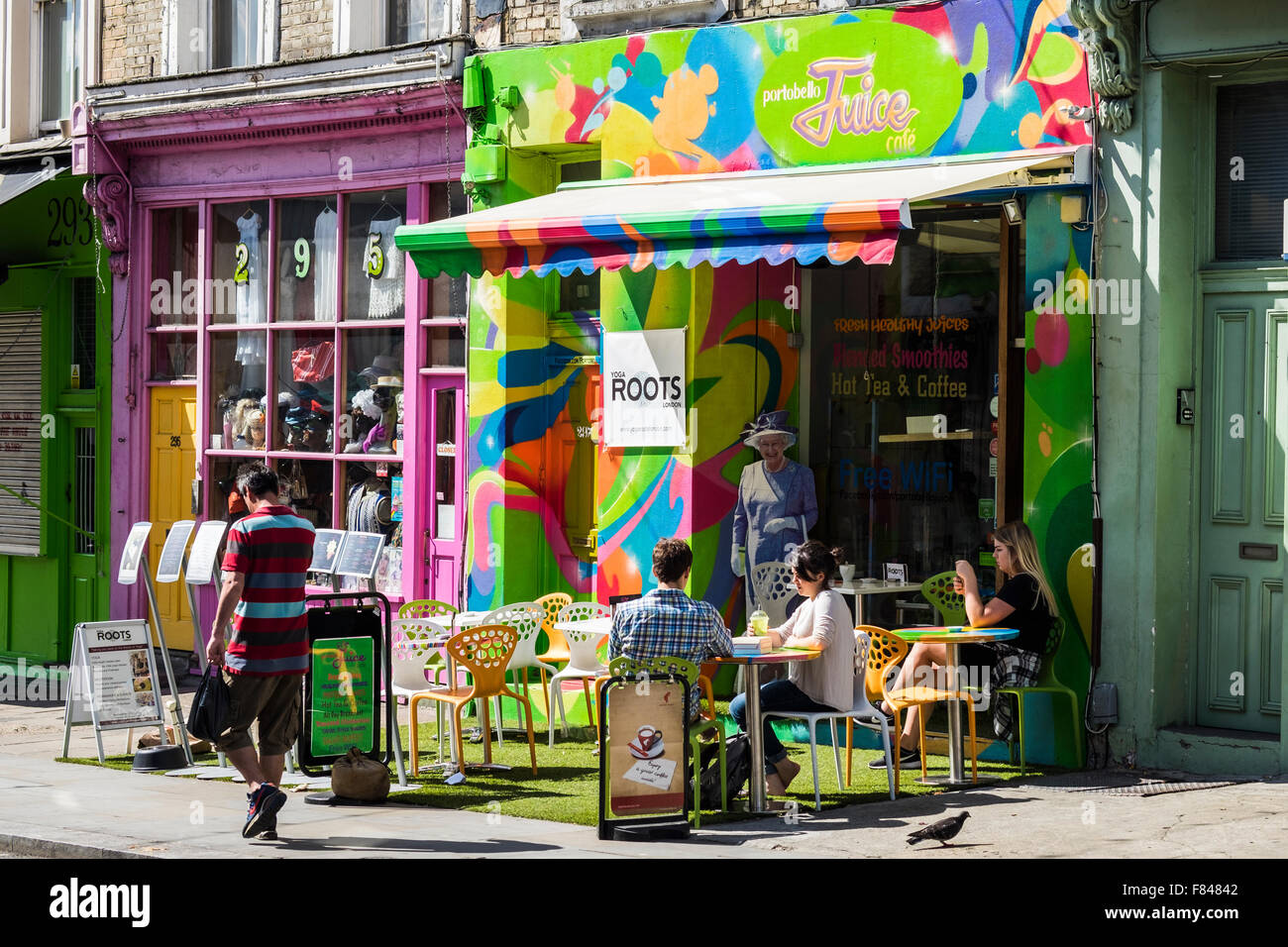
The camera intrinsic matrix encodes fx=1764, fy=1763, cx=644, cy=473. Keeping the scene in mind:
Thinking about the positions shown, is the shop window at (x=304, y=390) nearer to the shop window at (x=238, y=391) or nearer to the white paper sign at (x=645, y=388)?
the shop window at (x=238, y=391)

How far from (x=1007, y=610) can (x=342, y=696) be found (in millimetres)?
3823

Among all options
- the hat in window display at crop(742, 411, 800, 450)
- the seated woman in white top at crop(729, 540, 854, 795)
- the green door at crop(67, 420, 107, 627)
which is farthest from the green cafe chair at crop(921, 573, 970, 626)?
the green door at crop(67, 420, 107, 627)

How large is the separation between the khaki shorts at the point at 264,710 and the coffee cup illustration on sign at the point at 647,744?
73.5 inches

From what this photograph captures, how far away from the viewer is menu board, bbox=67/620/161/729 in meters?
11.3

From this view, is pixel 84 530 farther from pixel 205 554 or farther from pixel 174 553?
pixel 205 554

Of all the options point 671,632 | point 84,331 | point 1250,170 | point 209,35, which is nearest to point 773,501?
point 671,632

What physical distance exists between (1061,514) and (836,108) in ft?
9.90

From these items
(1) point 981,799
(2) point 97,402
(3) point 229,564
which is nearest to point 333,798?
(3) point 229,564

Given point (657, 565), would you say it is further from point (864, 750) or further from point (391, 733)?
point (864, 750)

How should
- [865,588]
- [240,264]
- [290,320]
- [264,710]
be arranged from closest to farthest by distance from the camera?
[264,710]
[865,588]
[290,320]
[240,264]

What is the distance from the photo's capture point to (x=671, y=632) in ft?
29.6

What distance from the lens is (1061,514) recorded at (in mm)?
10477

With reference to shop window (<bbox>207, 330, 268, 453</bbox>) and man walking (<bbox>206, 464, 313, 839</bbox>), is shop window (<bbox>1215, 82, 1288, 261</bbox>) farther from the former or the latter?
shop window (<bbox>207, 330, 268, 453</bbox>)

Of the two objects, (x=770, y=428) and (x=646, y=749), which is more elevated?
(x=770, y=428)
